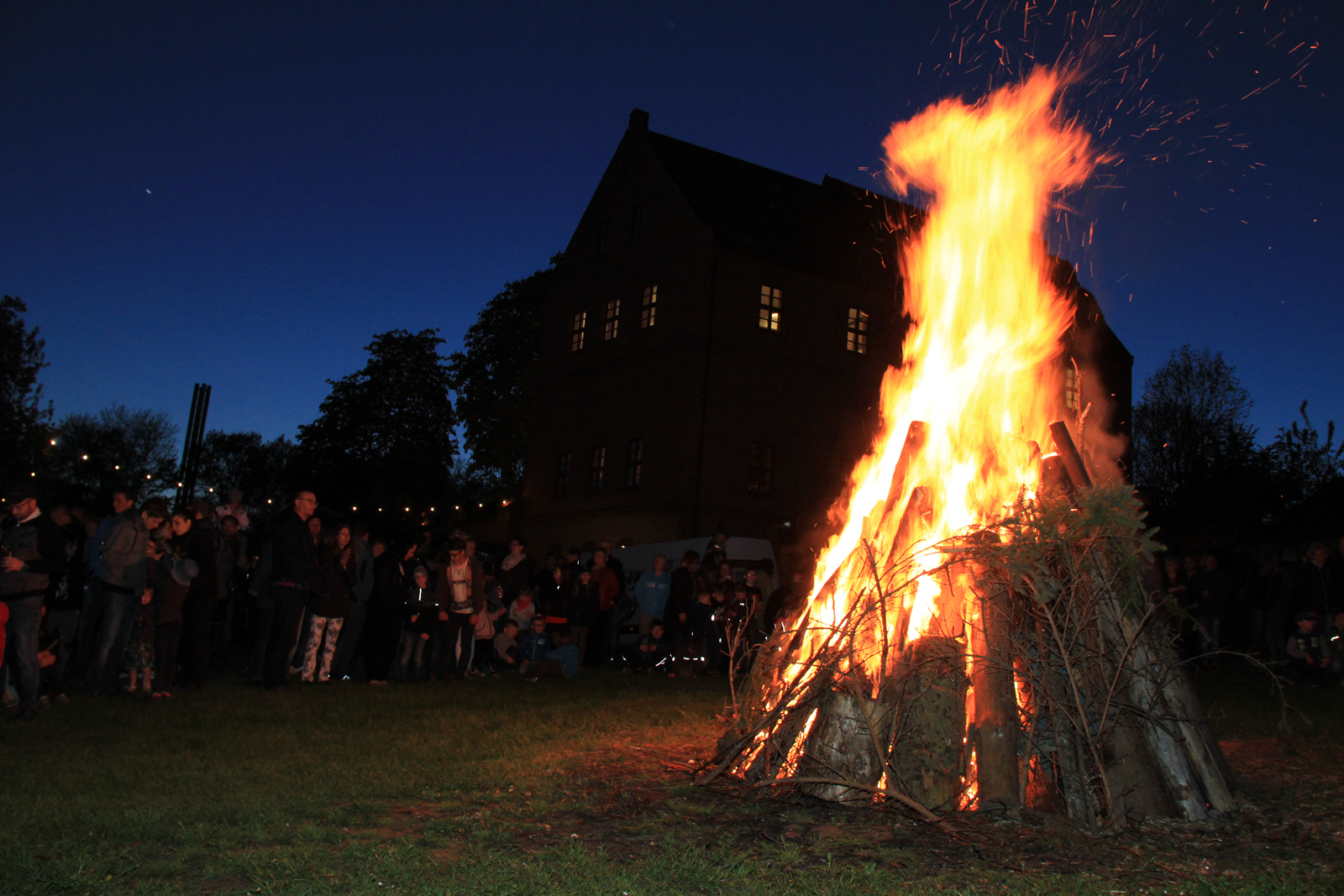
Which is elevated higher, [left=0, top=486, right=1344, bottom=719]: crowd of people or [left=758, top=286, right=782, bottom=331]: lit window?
[left=758, top=286, right=782, bottom=331]: lit window

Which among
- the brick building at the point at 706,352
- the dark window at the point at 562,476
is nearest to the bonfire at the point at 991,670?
the brick building at the point at 706,352

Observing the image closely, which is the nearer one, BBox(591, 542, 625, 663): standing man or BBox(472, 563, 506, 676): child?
BBox(472, 563, 506, 676): child

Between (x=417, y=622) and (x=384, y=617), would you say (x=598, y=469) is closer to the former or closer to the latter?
(x=417, y=622)

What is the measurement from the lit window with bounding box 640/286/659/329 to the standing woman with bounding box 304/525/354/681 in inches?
794

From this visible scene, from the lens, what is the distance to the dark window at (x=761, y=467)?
3002cm

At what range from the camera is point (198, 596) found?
10906 mm

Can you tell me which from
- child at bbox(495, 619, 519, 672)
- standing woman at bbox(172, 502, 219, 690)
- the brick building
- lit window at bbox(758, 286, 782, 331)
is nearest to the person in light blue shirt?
child at bbox(495, 619, 519, 672)

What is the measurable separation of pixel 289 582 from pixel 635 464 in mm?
20097

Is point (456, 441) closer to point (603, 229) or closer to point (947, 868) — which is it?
point (603, 229)

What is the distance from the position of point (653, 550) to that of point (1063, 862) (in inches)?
604

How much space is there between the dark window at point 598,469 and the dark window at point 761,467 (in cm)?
487

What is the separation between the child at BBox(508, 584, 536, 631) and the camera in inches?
564

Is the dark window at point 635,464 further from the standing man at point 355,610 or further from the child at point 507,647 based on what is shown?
the standing man at point 355,610

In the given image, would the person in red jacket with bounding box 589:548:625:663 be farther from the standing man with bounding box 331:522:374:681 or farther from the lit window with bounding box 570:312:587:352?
the lit window with bounding box 570:312:587:352
